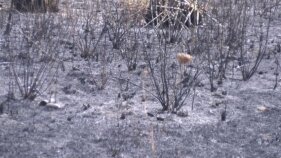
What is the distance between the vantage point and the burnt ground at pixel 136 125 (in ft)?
11.4

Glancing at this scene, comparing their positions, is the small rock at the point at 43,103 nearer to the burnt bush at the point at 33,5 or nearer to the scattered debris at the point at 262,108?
the scattered debris at the point at 262,108

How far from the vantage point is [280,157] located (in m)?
3.46

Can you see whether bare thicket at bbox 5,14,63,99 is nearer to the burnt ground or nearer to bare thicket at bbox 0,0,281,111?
bare thicket at bbox 0,0,281,111

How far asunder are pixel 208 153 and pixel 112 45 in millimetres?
2723

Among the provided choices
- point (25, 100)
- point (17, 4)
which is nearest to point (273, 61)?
point (25, 100)

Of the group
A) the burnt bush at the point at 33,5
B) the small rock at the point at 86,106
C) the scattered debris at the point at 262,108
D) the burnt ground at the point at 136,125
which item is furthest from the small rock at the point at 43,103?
the burnt bush at the point at 33,5

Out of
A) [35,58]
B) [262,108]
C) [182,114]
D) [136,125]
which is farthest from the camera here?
[35,58]

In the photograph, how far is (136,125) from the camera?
12.6 ft

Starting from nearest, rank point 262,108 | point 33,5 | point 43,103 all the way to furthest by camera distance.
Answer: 1. point 43,103
2. point 262,108
3. point 33,5

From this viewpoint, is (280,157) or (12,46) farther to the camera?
(12,46)

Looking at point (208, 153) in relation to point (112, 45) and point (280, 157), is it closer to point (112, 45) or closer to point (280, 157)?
point (280, 157)

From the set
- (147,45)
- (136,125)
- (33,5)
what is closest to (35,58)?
(147,45)

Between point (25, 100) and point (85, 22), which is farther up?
point (85, 22)

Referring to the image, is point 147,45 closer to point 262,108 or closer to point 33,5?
point 33,5
